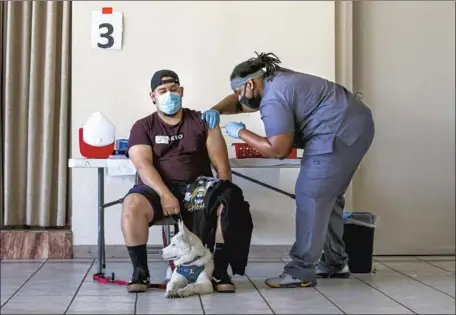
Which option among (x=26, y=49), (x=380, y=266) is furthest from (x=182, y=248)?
(x=26, y=49)

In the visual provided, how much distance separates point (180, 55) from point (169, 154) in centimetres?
88

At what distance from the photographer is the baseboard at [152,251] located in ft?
12.5

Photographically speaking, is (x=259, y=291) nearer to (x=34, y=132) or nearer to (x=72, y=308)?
(x=72, y=308)

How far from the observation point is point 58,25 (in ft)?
12.7

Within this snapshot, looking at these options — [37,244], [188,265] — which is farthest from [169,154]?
[37,244]

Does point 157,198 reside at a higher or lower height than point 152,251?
higher

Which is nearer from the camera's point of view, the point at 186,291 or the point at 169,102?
the point at 186,291

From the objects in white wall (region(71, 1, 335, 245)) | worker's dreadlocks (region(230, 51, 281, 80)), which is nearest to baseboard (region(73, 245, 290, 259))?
white wall (region(71, 1, 335, 245))

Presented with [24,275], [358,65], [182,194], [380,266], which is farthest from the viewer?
[358,65]

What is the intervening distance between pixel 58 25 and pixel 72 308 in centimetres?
187

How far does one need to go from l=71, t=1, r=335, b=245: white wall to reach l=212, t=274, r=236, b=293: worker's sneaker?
3.28 ft

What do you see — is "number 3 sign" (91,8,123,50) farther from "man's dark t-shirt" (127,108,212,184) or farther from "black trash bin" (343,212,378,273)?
"black trash bin" (343,212,378,273)

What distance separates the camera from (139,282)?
9.53ft

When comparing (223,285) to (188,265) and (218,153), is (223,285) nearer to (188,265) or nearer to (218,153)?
(188,265)
